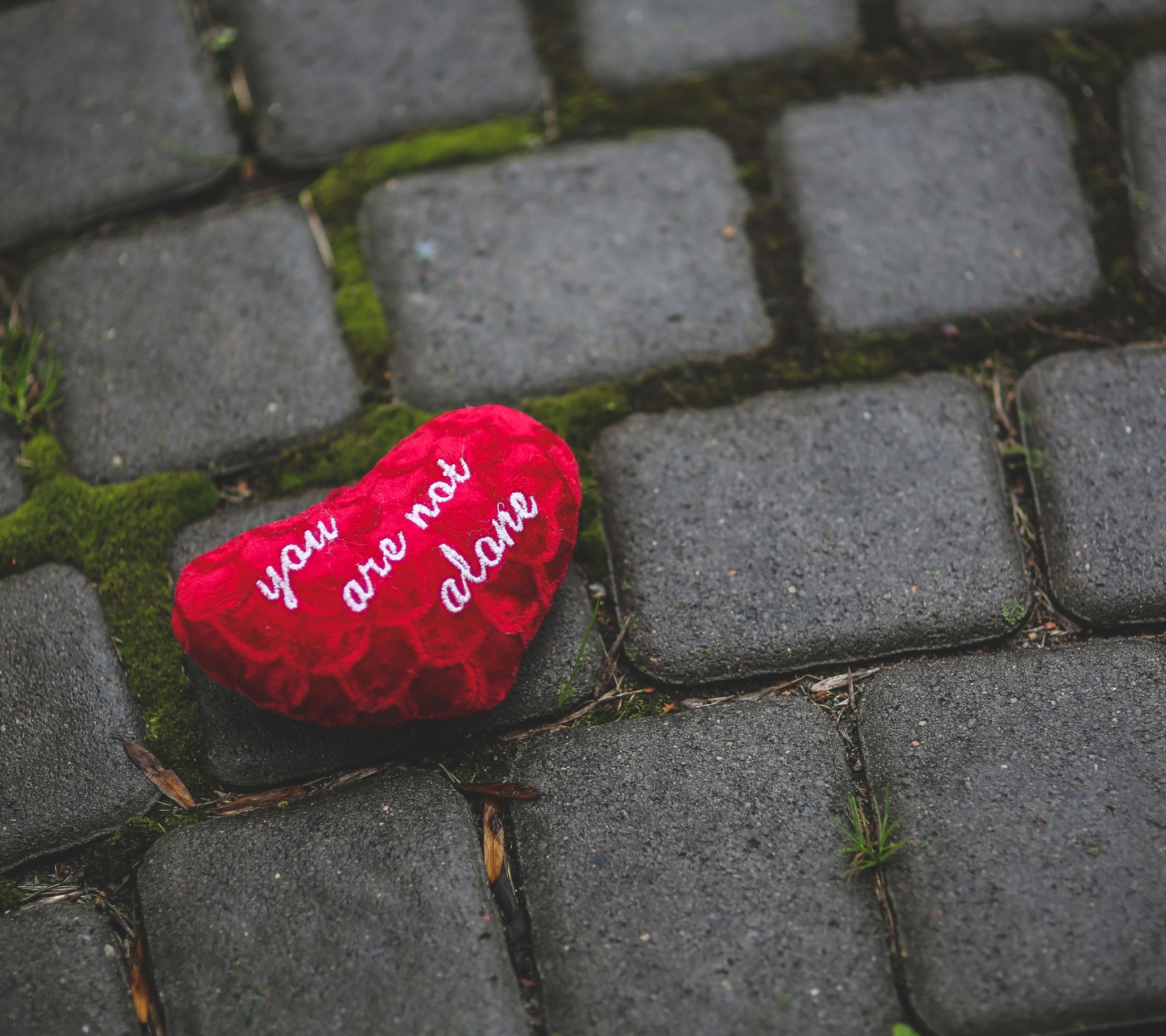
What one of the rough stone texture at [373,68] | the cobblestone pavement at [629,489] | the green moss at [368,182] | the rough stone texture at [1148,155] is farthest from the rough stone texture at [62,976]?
A: the rough stone texture at [1148,155]

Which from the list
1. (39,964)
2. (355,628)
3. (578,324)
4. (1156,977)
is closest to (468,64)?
(578,324)

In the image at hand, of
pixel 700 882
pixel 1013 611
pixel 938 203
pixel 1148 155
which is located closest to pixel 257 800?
pixel 700 882

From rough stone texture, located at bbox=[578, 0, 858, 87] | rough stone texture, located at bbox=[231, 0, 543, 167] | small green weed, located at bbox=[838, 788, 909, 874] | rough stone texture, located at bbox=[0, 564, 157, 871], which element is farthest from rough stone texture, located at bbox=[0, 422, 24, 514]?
small green weed, located at bbox=[838, 788, 909, 874]

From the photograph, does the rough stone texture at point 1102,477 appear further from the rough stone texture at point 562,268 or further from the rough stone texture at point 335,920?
the rough stone texture at point 335,920

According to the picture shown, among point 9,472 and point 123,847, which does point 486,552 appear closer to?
point 123,847

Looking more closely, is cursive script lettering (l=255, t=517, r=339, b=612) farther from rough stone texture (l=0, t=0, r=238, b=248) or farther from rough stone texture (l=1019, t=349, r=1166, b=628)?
rough stone texture (l=1019, t=349, r=1166, b=628)
